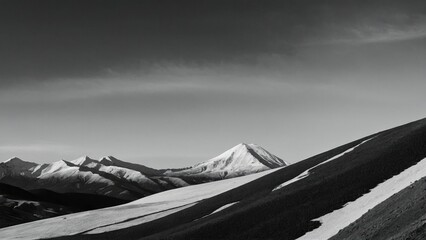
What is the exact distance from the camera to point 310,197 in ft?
173

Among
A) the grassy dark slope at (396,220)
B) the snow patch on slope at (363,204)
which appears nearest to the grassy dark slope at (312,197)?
the snow patch on slope at (363,204)

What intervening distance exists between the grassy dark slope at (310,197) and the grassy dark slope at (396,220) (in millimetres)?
8253

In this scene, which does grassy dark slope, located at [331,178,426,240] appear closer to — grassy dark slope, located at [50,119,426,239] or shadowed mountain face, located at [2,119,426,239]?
shadowed mountain face, located at [2,119,426,239]

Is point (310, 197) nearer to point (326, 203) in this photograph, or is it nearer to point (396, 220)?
point (326, 203)

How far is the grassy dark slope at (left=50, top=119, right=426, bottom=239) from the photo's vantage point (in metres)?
46.6

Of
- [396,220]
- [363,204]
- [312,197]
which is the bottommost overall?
[363,204]

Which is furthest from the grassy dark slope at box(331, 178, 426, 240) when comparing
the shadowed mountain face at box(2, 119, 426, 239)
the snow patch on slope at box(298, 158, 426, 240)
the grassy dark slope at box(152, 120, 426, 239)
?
the grassy dark slope at box(152, 120, 426, 239)

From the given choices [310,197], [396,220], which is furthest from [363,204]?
[396,220]

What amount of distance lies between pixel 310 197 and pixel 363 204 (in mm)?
10806

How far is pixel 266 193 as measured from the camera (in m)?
68.1

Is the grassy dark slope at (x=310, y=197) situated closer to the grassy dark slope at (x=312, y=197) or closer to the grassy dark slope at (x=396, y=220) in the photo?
the grassy dark slope at (x=312, y=197)

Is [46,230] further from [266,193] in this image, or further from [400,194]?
[400,194]

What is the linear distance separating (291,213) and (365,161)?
15.5 meters

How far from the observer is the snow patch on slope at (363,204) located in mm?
39281
